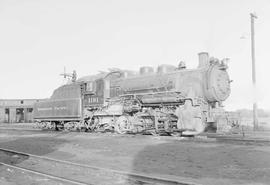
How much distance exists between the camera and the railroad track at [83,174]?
681 centimetres

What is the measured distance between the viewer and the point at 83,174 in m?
7.97

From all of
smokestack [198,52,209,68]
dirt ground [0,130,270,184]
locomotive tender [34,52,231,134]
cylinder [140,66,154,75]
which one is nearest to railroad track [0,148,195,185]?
dirt ground [0,130,270,184]

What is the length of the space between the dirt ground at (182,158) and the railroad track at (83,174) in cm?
64

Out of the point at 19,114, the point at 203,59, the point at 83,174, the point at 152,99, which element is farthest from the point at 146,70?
the point at 19,114

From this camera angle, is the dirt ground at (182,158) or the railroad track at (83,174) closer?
the railroad track at (83,174)

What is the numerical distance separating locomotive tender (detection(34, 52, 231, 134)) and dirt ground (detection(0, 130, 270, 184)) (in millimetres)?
2020

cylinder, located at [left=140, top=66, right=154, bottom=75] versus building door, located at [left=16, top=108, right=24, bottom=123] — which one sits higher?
cylinder, located at [left=140, top=66, right=154, bottom=75]

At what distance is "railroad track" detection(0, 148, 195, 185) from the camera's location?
6.81 m

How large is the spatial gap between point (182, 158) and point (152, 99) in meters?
7.44

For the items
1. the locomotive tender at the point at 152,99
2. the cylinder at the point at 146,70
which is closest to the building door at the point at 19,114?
the locomotive tender at the point at 152,99

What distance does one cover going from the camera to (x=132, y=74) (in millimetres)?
20375

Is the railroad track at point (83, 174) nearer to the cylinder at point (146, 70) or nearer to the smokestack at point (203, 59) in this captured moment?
the cylinder at point (146, 70)

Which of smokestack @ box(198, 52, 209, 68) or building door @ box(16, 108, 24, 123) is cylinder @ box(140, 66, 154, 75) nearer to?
smokestack @ box(198, 52, 209, 68)

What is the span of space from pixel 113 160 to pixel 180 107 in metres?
6.61
